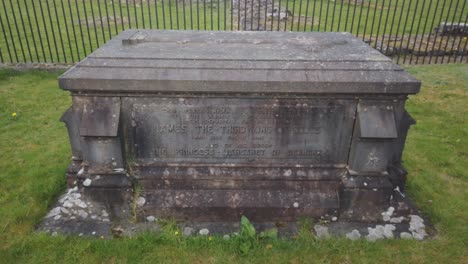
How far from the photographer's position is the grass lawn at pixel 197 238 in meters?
3.00

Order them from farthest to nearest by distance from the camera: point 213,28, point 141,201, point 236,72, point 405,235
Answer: point 213,28
point 141,201
point 405,235
point 236,72

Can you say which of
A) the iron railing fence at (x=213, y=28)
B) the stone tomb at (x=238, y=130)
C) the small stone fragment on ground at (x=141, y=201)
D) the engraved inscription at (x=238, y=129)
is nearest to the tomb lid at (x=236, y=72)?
the stone tomb at (x=238, y=130)

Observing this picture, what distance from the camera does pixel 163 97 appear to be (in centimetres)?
320

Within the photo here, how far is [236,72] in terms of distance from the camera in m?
3.12

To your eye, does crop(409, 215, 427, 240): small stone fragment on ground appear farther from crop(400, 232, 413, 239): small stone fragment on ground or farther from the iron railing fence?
the iron railing fence

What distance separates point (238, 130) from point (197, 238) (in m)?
1.04

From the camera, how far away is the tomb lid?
3.05 metres

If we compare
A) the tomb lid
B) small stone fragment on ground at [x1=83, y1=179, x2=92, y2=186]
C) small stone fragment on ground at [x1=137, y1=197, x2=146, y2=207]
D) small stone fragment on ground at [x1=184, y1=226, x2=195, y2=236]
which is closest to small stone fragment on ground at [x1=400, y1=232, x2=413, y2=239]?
the tomb lid

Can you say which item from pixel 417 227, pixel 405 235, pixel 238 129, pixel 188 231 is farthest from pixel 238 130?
pixel 417 227

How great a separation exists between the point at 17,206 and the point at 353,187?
330 cm

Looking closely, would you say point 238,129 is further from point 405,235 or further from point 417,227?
point 417,227

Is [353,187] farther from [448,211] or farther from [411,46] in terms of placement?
[411,46]

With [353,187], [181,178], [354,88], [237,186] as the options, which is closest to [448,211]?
[353,187]

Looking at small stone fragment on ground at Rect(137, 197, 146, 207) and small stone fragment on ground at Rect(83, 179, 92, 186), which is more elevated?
small stone fragment on ground at Rect(83, 179, 92, 186)
